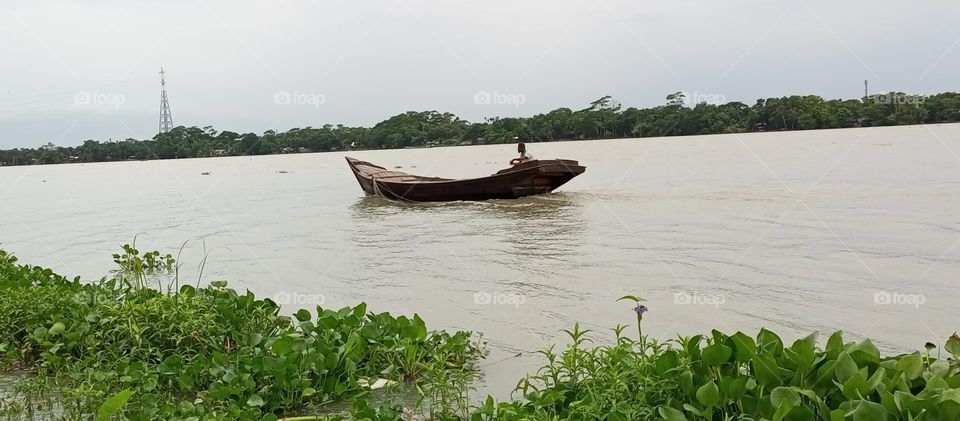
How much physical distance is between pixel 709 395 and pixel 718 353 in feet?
0.78

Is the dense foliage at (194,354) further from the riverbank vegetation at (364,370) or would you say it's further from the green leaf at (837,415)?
the green leaf at (837,415)

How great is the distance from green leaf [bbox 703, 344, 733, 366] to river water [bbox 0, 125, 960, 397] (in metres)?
1.51

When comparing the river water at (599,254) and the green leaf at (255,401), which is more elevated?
the green leaf at (255,401)

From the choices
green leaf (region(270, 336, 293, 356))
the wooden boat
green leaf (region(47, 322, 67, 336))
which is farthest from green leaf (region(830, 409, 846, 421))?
the wooden boat

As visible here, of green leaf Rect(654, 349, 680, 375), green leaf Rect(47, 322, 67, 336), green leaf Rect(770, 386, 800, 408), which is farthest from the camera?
green leaf Rect(47, 322, 67, 336)

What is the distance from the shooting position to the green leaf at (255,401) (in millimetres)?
3259

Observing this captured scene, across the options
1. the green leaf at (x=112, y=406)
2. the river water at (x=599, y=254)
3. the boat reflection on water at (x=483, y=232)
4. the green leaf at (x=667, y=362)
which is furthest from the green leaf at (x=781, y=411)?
the boat reflection on water at (x=483, y=232)

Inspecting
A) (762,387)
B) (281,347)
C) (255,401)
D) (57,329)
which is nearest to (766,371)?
(762,387)

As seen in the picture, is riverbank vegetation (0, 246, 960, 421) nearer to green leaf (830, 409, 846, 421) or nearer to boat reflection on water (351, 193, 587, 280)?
green leaf (830, 409, 846, 421)

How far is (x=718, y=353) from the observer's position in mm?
2711

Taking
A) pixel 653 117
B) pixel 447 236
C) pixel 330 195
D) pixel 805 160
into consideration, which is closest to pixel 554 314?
pixel 447 236

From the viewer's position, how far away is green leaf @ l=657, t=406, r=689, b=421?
254cm

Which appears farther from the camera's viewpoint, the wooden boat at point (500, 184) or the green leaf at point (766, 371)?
the wooden boat at point (500, 184)

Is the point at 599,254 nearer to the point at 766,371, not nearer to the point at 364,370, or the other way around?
the point at 364,370
